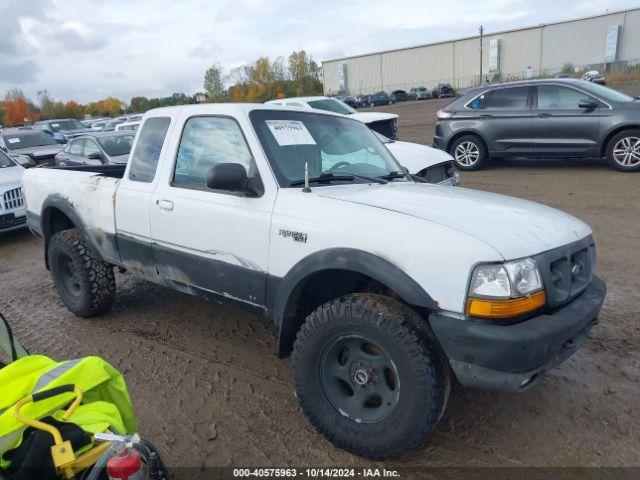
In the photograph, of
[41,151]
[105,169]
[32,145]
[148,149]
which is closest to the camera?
[148,149]

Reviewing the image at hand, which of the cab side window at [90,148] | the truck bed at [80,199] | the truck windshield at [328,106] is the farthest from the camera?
the truck windshield at [328,106]

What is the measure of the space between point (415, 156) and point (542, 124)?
4.18m

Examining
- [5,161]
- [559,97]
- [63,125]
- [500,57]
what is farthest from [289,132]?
[500,57]

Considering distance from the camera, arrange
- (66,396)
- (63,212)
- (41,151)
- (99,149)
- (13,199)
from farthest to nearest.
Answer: (41,151) < (99,149) < (13,199) < (63,212) < (66,396)

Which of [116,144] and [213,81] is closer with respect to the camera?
[116,144]

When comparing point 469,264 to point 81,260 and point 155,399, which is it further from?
point 81,260

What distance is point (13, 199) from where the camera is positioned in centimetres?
809

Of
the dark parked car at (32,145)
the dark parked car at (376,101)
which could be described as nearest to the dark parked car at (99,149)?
the dark parked car at (32,145)

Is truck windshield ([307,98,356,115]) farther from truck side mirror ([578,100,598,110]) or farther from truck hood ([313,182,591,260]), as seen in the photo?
truck hood ([313,182,591,260])

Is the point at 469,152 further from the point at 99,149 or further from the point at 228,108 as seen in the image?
the point at 228,108

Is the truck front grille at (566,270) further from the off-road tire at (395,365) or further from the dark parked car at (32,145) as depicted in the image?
the dark parked car at (32,145)

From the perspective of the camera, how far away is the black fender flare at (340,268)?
249 centimetres

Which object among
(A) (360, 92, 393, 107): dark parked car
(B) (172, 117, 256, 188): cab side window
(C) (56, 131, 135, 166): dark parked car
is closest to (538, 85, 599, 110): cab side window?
(B) (172, 117, 256, 188): cab side window

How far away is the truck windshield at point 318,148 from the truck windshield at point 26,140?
13788 mm
